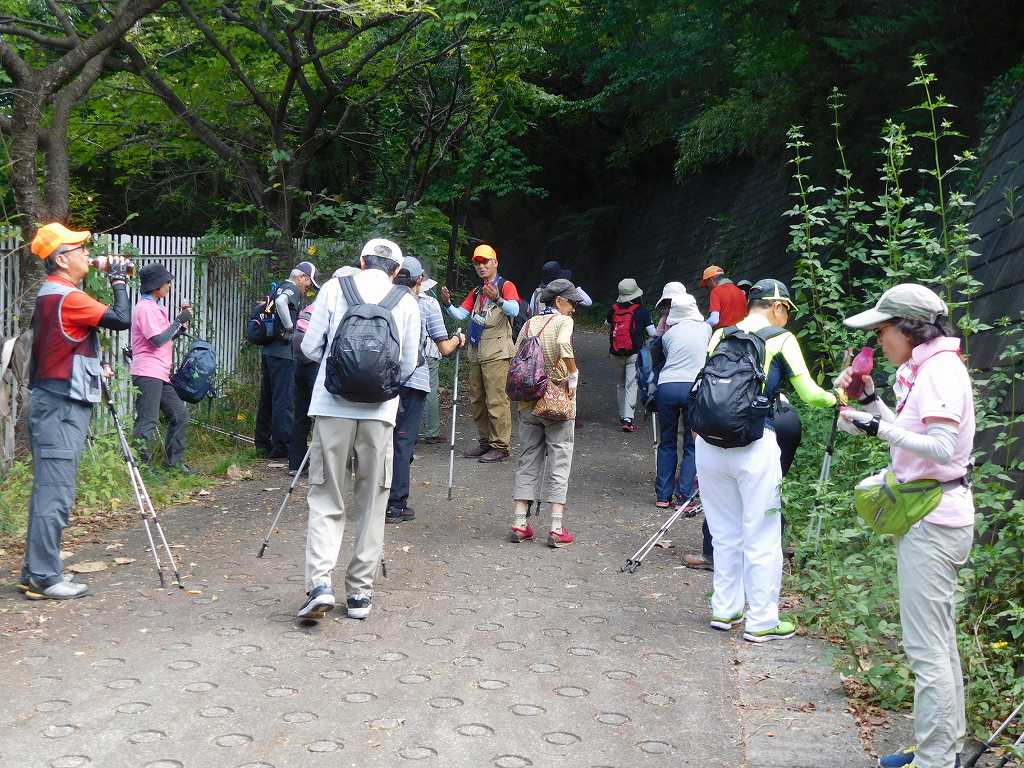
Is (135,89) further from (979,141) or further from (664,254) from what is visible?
(664,254)

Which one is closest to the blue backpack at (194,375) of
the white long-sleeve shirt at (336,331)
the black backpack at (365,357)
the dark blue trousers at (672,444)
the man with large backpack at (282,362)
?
the man with large backpack at (282,362)

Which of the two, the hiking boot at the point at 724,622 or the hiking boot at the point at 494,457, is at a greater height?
the hiking boot at the point at 724,622

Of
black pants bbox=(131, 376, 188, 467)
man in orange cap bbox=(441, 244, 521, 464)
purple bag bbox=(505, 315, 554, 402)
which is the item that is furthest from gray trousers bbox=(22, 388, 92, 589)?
man in orange cap bbox=(441, 244, 521, 464)

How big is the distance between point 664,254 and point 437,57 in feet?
45.1

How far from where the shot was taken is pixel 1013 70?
10.6m

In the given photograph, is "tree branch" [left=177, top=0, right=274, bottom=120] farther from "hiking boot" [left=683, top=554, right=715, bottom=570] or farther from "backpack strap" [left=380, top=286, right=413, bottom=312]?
"hiking boot" [left=683, top=554, right=715, bottom=570]

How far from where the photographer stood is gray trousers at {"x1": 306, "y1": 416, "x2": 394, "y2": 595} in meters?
6.12

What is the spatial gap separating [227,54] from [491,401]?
5.87 metres

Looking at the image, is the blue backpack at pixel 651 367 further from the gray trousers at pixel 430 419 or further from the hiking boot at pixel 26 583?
the hiking boot at pixel 26 583

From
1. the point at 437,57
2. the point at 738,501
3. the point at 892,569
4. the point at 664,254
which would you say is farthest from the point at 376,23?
the point at 664,254

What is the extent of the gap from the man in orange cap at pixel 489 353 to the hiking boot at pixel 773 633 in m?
5.09

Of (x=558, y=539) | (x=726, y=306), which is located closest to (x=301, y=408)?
(x=558, y=539)

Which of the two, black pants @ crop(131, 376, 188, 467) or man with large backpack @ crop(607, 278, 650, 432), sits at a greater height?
man with large backpack @ crop(607, 278, 650, 432)

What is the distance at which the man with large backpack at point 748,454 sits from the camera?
5.96 meters
